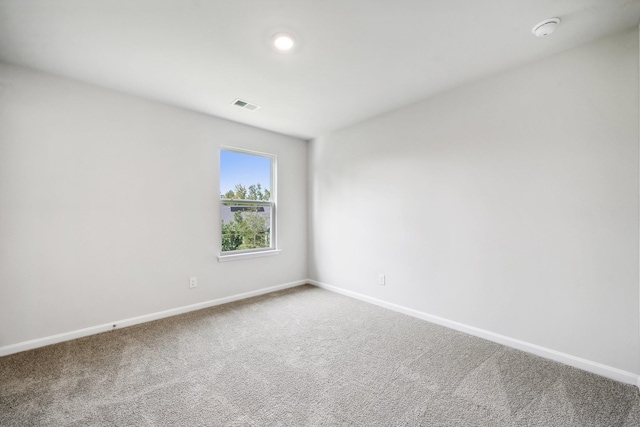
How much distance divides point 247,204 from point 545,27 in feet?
11.4

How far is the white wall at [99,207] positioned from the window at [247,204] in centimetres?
16

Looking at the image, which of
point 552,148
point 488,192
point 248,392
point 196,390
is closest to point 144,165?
point 196,390

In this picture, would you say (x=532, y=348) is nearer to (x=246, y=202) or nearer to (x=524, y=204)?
(x=524, y=204)

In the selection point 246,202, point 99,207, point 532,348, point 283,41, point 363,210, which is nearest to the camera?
point 283,41

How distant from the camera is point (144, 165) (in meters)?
2.93

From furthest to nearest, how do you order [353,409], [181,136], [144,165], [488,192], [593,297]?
[181,136] → [144,165] → [488,192] → [593,297] → [353,409]

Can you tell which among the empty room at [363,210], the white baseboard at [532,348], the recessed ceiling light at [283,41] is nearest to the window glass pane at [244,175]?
the empty room at [363,210]

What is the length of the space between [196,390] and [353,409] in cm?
104

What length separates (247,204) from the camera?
3863 mm

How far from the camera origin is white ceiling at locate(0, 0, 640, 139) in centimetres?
170

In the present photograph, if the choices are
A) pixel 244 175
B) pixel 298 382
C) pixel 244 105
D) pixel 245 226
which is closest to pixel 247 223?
pixel 245 226

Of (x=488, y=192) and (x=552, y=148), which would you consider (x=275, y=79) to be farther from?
(x=552, y=148)

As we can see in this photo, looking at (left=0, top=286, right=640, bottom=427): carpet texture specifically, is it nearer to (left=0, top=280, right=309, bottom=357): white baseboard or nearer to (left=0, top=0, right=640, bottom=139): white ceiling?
(left=0, top=280, right=309, bottom=357): white baseboard

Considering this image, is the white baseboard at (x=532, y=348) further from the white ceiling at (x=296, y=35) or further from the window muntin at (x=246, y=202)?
the white ceiling at (x=296, y=35)
